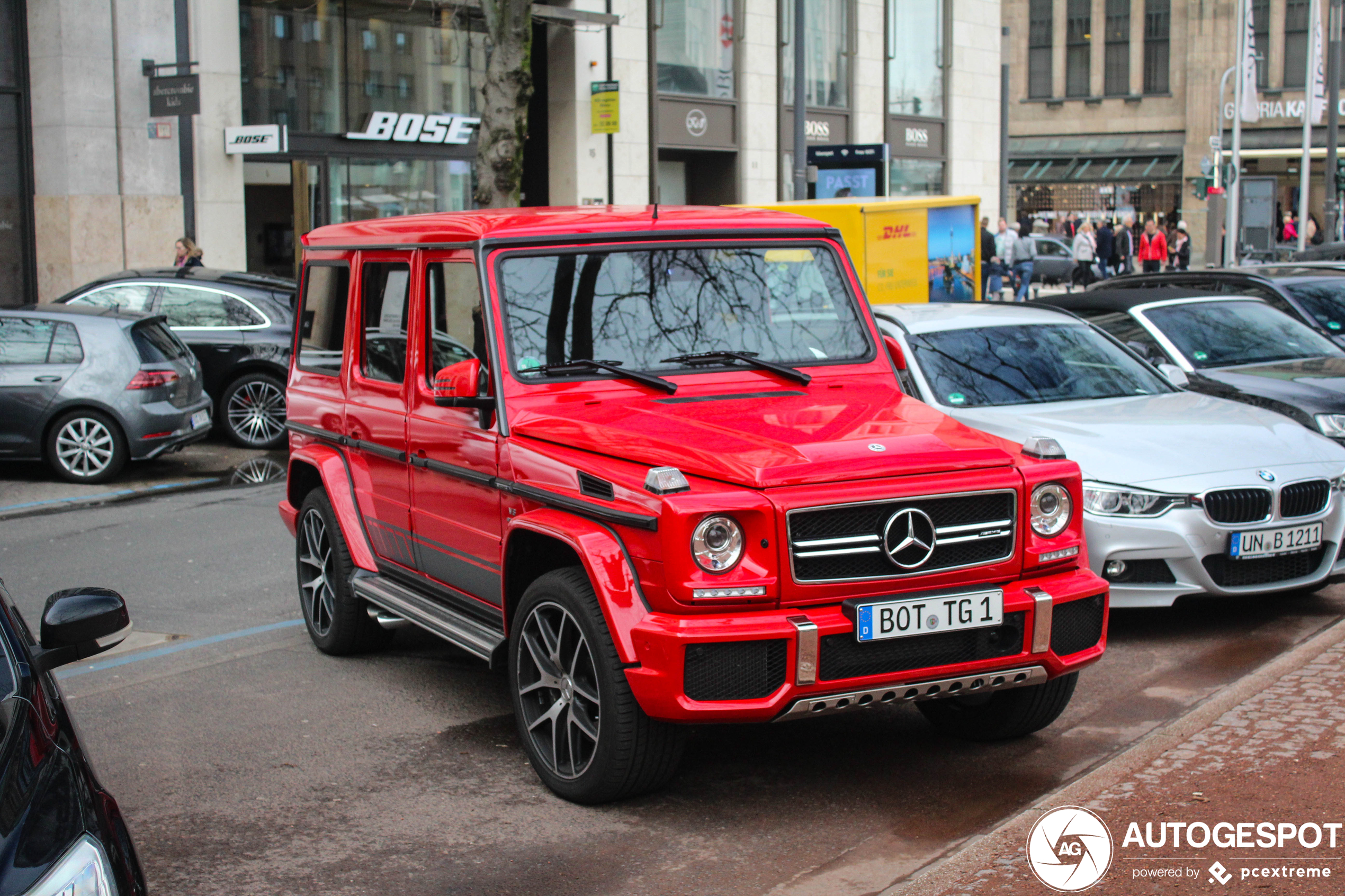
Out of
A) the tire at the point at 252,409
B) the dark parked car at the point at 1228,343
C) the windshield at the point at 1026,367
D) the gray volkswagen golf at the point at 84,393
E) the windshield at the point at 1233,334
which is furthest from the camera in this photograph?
the tire at the point at 252,409

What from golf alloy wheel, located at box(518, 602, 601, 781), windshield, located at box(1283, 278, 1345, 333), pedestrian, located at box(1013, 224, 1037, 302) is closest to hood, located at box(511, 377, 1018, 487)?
golf alloy wheel, located at box(518, 602, 601, 781)

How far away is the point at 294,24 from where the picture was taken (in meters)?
22.9

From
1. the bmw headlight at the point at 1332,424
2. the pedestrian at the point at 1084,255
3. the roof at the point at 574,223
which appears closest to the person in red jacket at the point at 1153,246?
the pedestrian at the point at 1084,255

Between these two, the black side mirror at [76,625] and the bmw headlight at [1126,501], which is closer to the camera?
the black side mirror at [76,625]

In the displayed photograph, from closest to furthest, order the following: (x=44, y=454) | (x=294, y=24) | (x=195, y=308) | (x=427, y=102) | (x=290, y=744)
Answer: (x=290, y=744)
(x=44, y=454)
(x=195, y=308)
(x=294, y=24)
(x=427, y=102)

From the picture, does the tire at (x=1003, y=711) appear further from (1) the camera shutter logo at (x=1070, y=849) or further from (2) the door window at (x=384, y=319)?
(2) the door window at (x=384, y=319)

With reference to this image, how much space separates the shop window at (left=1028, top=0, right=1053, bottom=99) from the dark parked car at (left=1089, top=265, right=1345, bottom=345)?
2170 inches

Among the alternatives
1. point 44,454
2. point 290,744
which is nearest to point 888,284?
point 44,454

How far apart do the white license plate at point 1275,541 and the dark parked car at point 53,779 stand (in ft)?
17.0

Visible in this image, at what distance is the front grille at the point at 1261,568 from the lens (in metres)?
7.00

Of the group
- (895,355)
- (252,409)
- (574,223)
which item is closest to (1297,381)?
(895,355)

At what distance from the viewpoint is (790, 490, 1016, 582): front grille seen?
4523 millimetres

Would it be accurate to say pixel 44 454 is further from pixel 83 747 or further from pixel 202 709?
pixel 83 747

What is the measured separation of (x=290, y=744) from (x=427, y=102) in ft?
67.9
